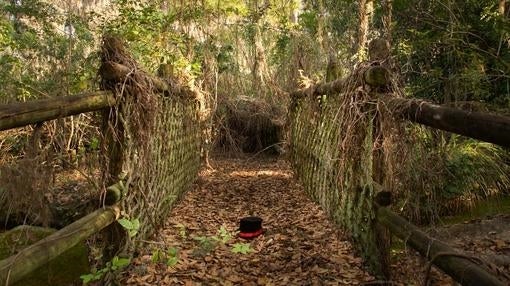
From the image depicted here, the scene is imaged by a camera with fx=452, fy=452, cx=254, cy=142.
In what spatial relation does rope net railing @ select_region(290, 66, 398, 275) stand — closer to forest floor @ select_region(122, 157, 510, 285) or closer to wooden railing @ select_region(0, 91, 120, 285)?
forest floor @ select_region(122, 157, 510, 285)

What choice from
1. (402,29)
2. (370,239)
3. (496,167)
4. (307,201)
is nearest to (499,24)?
(496,167)

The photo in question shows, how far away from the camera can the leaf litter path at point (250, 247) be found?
12.3 ft

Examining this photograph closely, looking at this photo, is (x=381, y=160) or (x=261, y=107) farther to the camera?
(x=261, y=107)

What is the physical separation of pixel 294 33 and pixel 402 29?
4.38 meters

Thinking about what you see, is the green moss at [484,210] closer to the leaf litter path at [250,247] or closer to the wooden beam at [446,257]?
the leaf litter path at [250,247]

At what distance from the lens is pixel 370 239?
3.66 meters

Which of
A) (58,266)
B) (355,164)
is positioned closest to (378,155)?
(355,164)

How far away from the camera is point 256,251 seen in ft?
14.8

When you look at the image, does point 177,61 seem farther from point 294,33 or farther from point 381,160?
point 294,33

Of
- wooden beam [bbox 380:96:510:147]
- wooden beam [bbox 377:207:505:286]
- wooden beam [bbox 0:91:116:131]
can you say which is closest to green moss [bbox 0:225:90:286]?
wooden beam [bbox 0:91:116:131]

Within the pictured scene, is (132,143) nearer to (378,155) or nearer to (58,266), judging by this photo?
(58,266)

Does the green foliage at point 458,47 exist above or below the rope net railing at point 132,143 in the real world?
above

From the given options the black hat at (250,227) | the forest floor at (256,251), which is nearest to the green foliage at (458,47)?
the forest floor at (256,251)

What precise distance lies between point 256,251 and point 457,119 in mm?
2734
